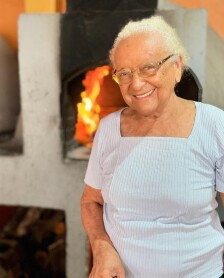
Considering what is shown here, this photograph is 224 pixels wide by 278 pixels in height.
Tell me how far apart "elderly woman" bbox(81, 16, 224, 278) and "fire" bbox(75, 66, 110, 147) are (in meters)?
0.97

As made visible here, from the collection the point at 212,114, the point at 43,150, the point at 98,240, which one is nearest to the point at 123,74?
the point at 212,114

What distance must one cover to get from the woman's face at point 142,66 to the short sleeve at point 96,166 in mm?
178

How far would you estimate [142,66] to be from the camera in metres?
1.11

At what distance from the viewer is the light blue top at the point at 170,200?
1137mm

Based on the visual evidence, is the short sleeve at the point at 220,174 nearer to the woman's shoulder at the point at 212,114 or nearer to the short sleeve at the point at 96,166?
the woman's shoulder at the point at 212,114

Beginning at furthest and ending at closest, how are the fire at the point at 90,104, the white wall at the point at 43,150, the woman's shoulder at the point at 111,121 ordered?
the fire at the point at 90,104
the white wall at the point at 43,150
the woman's shoulder at the point at 111,121

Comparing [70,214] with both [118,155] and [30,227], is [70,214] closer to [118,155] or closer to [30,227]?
[30,227]

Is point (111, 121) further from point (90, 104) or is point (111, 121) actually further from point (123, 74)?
point (90, 104)

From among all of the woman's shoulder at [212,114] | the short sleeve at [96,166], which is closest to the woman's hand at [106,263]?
the short sleeve at [96,166]

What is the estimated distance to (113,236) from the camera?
1244 millimetres

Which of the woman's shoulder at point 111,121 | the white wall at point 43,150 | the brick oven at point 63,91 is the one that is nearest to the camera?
the woman's shoulder at point 111,121

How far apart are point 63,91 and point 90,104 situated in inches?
7.0

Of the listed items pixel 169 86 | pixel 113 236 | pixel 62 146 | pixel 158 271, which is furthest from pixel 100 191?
pixel 62 146

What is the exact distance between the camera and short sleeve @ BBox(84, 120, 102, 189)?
128 centimetres
